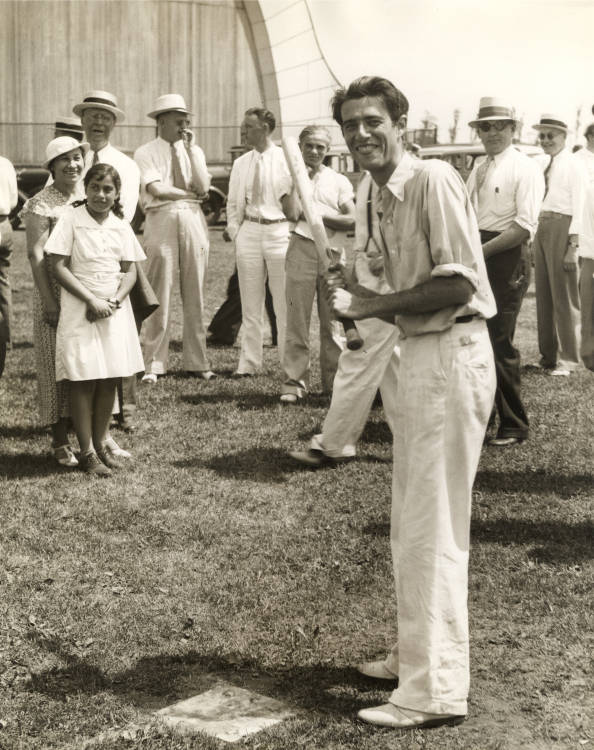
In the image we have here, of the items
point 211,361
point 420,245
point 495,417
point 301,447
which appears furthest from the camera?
point 211,361

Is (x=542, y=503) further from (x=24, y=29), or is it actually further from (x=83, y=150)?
(x=24, y=29)

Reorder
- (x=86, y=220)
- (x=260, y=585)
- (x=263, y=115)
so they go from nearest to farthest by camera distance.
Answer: (x=260, y=585) → (x=86, y=220) → (x=263, y=115)

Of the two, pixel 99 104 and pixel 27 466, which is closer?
pixel 27 466

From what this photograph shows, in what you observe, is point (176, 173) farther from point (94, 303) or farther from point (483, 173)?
point (94, 303)

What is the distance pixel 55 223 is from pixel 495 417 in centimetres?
353

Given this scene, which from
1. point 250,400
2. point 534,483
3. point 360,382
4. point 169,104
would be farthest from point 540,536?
point 169,104

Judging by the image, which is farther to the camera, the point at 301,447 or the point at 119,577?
the point at 301,447

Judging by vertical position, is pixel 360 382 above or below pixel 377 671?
above

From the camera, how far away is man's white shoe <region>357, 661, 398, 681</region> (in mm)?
4211

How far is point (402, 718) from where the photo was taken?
379 cm

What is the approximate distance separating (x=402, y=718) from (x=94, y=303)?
376cm

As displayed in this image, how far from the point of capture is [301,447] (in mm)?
7688

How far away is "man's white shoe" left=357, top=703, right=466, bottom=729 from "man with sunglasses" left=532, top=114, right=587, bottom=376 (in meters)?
7.00

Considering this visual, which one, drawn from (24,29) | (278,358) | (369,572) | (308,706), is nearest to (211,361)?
(278,358)
